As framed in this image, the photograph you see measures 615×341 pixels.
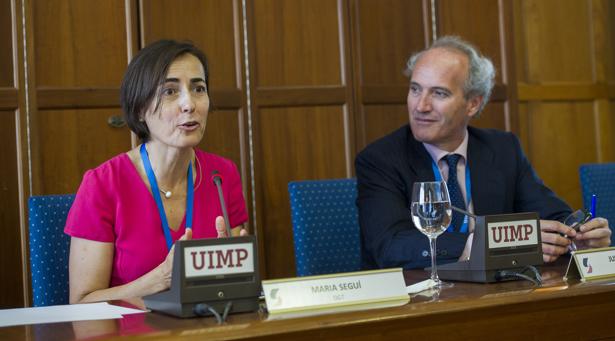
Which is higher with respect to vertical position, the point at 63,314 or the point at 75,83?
the point at 75,83

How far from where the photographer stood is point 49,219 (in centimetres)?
233

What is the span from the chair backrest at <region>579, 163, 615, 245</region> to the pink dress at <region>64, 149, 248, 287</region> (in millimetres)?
1605

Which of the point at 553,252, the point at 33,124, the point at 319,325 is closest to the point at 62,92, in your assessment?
the point at 33,124

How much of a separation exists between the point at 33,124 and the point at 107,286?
1.31 metres

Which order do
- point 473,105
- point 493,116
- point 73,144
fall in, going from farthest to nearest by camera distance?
point 493,116 < point 73,144 < point 473,105

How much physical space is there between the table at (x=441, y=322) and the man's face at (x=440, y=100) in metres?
1.01

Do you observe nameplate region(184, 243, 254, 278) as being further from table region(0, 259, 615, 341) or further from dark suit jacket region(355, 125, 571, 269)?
dark suit jacket region(355, 125, 571, 269)

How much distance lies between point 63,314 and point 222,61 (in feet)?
7.03

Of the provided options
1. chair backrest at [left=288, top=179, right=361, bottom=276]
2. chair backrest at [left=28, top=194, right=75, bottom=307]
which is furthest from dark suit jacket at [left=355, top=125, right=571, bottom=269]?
chair backrest at [left=28, top=194, right=75, bottom=307]

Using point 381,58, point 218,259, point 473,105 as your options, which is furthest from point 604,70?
point 218,259

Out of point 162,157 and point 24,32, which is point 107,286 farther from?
point 24,32

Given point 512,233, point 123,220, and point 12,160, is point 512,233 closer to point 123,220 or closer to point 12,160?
point 123,220

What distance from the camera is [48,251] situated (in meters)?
2.31

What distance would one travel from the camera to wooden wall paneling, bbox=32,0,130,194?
3354 mm
